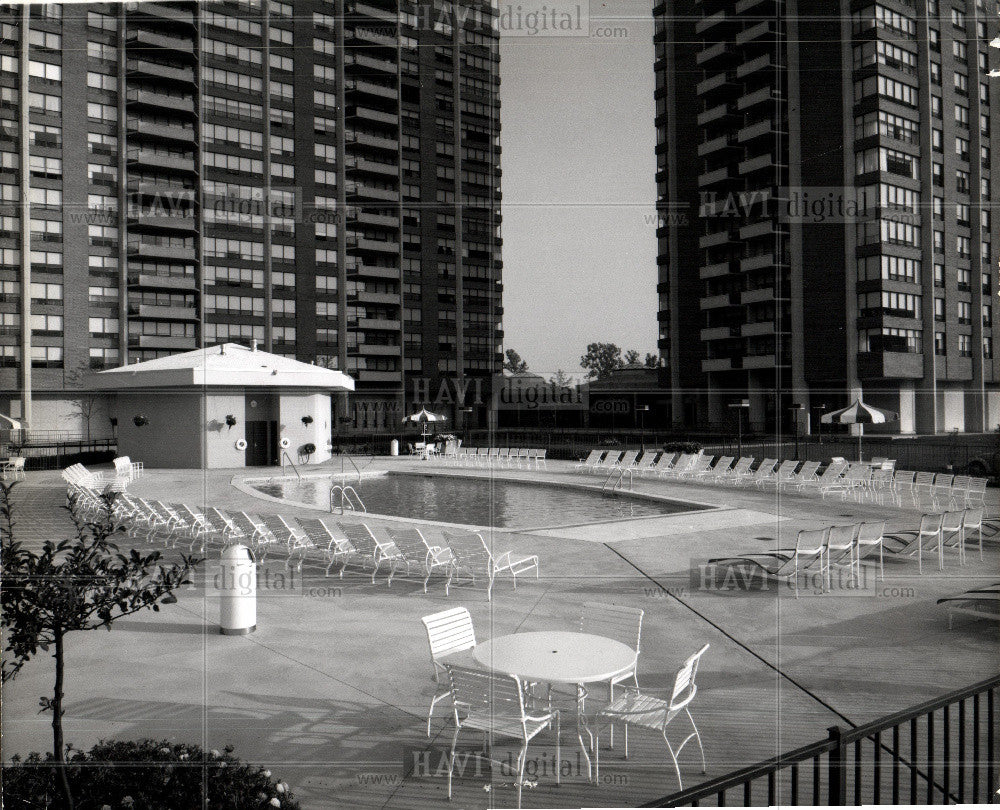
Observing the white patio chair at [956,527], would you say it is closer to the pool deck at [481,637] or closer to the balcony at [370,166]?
the pool deck at [481,637]

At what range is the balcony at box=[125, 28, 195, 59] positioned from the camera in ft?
144

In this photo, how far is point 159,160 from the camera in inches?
1710

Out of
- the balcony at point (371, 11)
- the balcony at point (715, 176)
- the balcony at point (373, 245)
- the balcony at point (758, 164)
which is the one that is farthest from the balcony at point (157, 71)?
the balcony at point (758, 164)

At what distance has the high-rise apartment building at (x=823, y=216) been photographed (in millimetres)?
26031

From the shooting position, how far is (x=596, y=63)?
51.8 ft

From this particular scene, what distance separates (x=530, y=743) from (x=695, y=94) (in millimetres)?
47561

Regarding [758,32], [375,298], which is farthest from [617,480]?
[375,298]

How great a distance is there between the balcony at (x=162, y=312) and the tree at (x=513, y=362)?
20488mm

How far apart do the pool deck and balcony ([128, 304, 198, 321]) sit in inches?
1445

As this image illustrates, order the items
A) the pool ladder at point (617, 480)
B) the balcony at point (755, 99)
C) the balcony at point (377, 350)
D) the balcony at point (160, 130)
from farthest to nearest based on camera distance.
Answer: the balcony at point (377, 350), the balcony at point (160, 130), the balcony at point (755, 99), the pool ladder at point (617, 480)

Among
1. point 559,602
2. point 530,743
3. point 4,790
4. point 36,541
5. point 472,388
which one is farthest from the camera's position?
point 472,388

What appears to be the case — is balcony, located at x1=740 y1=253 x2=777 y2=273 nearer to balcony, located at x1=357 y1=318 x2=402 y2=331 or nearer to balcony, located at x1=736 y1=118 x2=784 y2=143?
balcony, located at x1=736 y1=118 x2=784 y2=143

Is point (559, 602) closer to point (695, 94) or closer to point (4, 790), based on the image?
point (4, 790)

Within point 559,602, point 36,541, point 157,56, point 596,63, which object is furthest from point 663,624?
point 157,56
